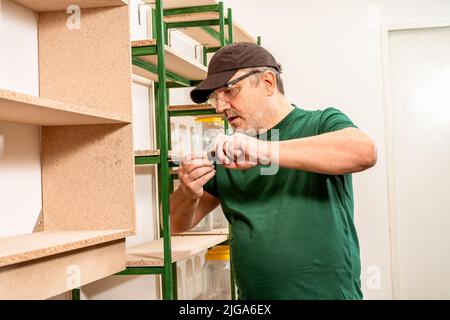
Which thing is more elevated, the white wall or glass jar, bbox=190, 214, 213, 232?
the white wall

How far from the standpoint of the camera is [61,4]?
1.89 m

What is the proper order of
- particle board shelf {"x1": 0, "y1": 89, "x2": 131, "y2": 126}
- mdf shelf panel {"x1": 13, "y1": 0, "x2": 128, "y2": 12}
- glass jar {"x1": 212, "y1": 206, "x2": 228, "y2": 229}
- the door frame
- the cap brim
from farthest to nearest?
the door frame
glass jar {"x1": 212, "y1": 206, "x2": 228, "y2": 229}
mdf shelf panel {"x1": 13, "y1": 0, "x2": 128, "y2": 12}
the cap brim
particle board shelf {"x1": 0, "y1": 89, "x2": 131, "y2": 126}

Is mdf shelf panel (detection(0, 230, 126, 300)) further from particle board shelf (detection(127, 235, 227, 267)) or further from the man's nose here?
the man's nose

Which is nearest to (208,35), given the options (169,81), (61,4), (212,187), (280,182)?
(169,81)

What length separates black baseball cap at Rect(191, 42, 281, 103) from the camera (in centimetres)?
158

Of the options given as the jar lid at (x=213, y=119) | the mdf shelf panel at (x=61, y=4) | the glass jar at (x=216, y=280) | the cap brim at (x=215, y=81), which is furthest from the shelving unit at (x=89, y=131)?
the glass jar at (x=216, y=280)

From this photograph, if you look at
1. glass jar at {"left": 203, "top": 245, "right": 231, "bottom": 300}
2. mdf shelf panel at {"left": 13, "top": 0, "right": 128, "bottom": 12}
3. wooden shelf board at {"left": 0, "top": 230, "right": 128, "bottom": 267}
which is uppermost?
mdf shelf panel at {"left": 13, "top": 0, "right": 128, "bottom": 12}

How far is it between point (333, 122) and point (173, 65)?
132 centimetres

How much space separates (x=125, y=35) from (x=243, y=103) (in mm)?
512

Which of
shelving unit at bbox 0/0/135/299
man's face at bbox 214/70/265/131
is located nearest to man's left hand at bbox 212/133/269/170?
man's face at bbox 214/70/265/131

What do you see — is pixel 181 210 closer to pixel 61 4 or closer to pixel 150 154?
pixel 150 154

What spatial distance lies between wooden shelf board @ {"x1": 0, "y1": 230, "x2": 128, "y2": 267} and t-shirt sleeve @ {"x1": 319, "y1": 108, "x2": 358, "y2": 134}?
0.68 metres
